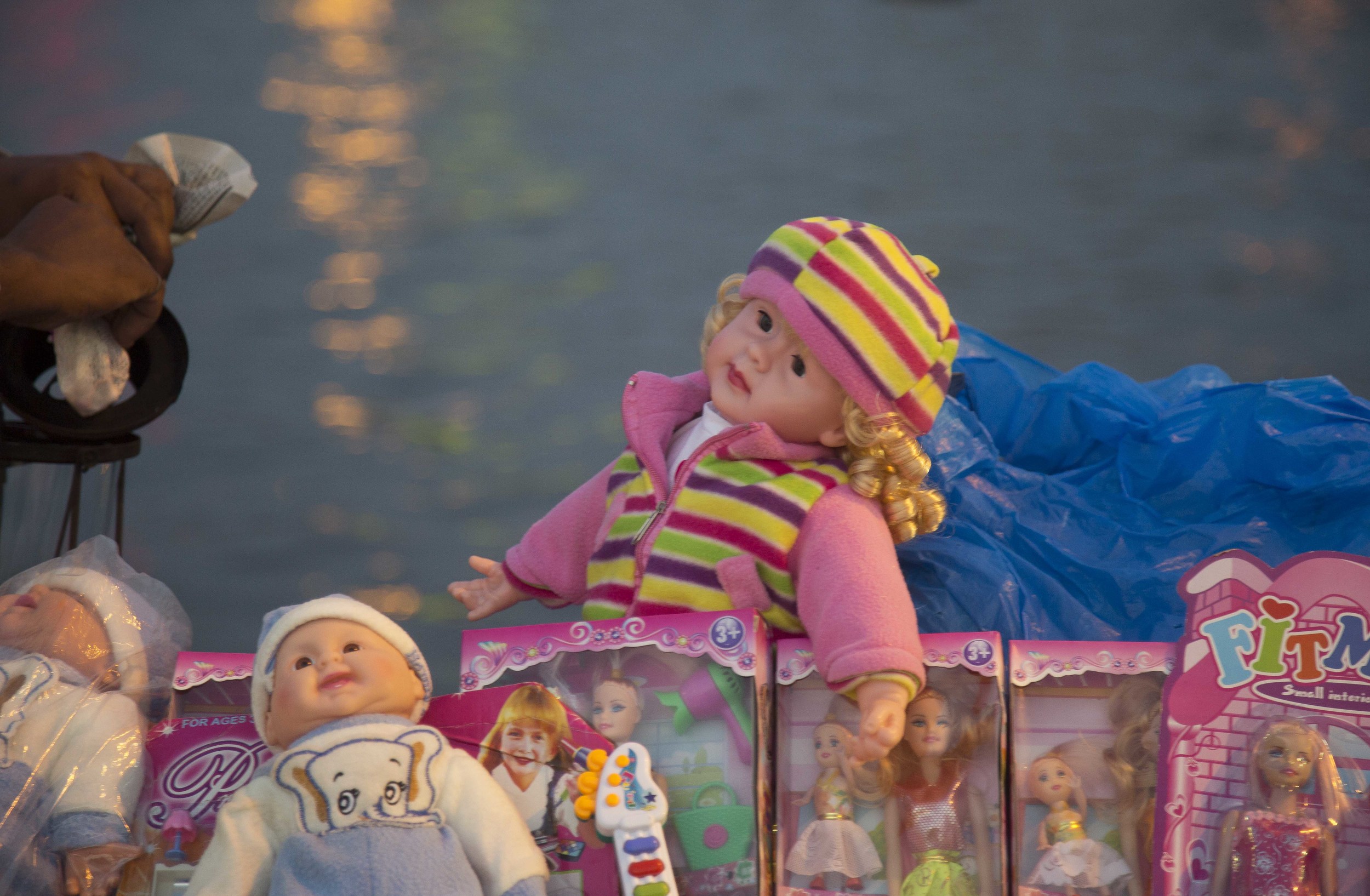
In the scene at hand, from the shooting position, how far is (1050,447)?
1.53 meters

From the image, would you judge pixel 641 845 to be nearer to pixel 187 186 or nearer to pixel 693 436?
pixel 693 436

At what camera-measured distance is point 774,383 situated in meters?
1.17

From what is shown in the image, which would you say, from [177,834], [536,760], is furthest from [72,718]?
[536,760]

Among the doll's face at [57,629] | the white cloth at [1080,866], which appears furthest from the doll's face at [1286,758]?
the doll's face at [57,629]

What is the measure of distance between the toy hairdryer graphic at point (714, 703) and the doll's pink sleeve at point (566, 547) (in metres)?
0.29

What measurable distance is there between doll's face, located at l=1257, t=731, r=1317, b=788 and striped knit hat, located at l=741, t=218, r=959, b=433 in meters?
0.39

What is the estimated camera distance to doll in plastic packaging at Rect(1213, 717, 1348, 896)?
0.92 m

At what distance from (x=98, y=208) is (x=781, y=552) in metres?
0.79

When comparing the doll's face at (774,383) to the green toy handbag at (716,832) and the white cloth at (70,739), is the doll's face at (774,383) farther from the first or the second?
the white cloth at (70,739)

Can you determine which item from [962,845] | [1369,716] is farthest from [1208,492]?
[962,845]

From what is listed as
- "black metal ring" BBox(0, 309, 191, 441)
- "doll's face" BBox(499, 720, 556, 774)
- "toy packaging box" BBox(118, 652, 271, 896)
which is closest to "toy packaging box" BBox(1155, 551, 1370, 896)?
"doll's face" BBox(499, 720, 556, 774)

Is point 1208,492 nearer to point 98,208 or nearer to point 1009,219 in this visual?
point 98,208

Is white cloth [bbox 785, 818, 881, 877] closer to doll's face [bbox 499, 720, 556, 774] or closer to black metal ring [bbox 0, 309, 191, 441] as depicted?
doll's face [bbox 499, 720, 556, 774]

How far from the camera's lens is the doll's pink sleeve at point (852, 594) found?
100 cm
